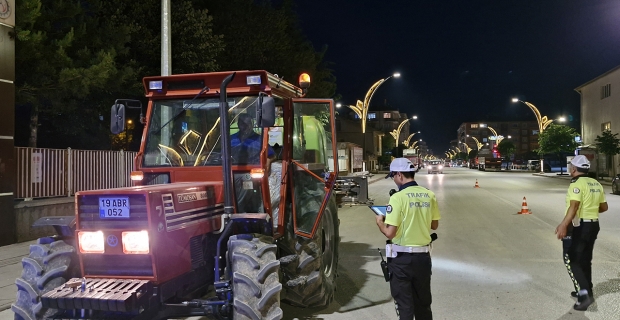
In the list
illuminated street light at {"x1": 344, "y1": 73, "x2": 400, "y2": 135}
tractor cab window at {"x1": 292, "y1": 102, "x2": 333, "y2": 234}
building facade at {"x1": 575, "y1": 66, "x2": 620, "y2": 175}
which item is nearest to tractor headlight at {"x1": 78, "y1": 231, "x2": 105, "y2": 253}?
tractor cab window at {"x1": 292, "y1": 102, "x2": 333, "y2": 234}

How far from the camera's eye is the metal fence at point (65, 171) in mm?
11945

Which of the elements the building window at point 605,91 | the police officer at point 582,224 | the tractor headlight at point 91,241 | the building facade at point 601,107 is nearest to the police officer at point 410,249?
the tractor headlight at point 91,241

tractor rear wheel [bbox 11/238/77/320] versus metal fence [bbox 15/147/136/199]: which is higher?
metal fence [bbox 15/147/136/199]

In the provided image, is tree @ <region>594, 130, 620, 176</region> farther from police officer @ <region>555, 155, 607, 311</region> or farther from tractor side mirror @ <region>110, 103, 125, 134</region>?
tractor side mirror @ <region>110, 103, 125, 134</region>

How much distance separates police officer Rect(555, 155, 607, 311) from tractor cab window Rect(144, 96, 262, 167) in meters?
3.94

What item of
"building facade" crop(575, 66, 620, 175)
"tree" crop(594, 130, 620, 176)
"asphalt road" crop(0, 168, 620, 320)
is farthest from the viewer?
"building facade" crop(575, 66, 620, 175)

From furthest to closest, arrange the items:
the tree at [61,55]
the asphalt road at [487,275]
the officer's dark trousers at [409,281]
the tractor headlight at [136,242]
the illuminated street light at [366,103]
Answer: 1. the illuminated street light at [366,103]
2. the tree at [61,55]
3. the asphalt road at [487,275]
4. the officer's dark trousers at [409,281]
5. the tractor headlight at [136,242]

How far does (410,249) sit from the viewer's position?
4328mm

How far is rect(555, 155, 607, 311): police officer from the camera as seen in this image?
239 inches

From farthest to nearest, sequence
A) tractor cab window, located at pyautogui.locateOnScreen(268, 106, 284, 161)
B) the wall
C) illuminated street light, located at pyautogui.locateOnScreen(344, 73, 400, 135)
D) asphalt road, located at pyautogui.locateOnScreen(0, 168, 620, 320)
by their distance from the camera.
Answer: illuminated street light, located at pyautogui.locateOnScreen(344, 73, 400, 135), the wall, asphalt road, located at pyautogui.locateOnScreen(0, 168, 620, 320), tractor cab window, located at pyautogui.locateOnScreen(268, 106, 284, 161)

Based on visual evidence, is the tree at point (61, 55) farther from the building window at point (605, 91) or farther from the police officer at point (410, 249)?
the building window at point (605, 91)

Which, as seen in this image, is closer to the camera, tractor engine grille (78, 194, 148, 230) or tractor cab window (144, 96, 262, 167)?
tractor engine grille (78, 194, 148, 230)

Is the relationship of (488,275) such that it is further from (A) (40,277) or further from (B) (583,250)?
(A) (40,277)

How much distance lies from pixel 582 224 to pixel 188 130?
15.8 feet
